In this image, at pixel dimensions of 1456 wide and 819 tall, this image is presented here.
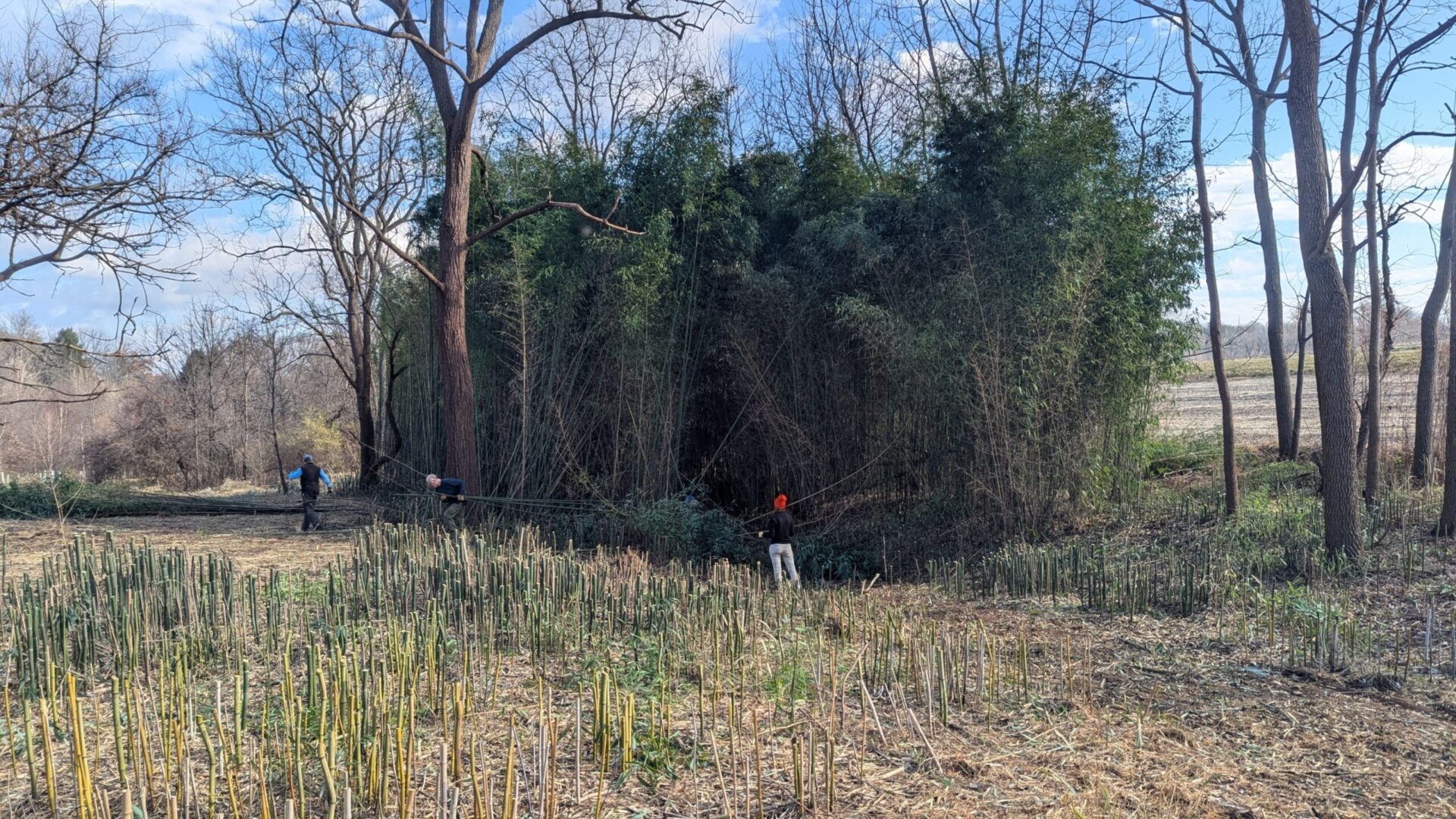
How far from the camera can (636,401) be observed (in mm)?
11547

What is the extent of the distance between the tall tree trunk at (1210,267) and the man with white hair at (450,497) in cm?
792

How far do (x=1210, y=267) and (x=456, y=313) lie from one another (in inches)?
335

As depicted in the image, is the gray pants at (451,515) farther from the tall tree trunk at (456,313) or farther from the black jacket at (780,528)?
the black jacket at (780,528)

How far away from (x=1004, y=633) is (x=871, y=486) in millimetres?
5343

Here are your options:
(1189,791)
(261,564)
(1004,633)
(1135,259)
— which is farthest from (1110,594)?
(261,564)

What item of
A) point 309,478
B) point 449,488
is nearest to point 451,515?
point 449,488

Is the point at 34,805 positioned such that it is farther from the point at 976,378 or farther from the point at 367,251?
the point at 367,251

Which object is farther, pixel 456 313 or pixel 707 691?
pixel 456 313

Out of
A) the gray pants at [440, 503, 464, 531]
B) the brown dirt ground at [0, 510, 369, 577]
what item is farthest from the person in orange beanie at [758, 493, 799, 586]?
the gray pants at [440, 503, 464, 531]

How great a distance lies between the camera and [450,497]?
9.31 m

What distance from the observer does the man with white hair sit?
9.34 m

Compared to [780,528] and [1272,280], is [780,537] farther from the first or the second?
[1272,280]

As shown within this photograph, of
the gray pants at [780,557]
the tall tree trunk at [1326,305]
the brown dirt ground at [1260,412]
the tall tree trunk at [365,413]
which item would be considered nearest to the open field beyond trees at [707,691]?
the tall tree trunk at [1326,305]

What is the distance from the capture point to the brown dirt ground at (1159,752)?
331 cm
